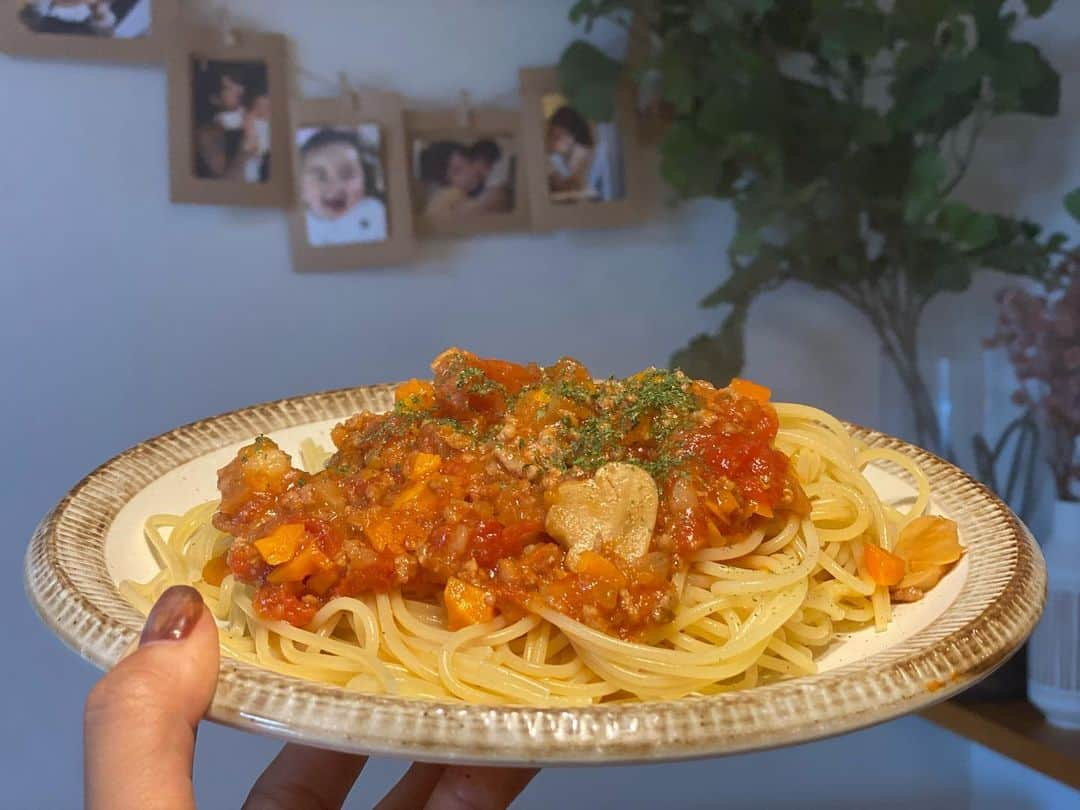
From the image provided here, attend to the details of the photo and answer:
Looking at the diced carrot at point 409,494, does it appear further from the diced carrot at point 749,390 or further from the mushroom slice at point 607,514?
the diced carrot at point 749,390

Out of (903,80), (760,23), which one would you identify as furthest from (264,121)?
(903,80)

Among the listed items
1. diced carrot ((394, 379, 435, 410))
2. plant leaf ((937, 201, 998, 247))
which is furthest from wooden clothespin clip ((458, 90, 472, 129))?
diced carrot ((394, 379, 435, 410))

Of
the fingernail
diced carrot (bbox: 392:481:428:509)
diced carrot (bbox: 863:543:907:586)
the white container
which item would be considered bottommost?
the white container

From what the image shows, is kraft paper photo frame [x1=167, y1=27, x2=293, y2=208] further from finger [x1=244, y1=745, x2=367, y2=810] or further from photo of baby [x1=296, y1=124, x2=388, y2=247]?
finger [x1=244, y1=745, x2=367, y2=810]

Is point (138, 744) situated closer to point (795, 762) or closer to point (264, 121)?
point (264, 121)

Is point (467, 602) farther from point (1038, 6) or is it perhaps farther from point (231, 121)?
point (1038, 6)

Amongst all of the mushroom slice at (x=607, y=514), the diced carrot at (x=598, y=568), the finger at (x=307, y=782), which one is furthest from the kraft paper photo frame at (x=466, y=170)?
the diced carrot at (x=598, y=568)
